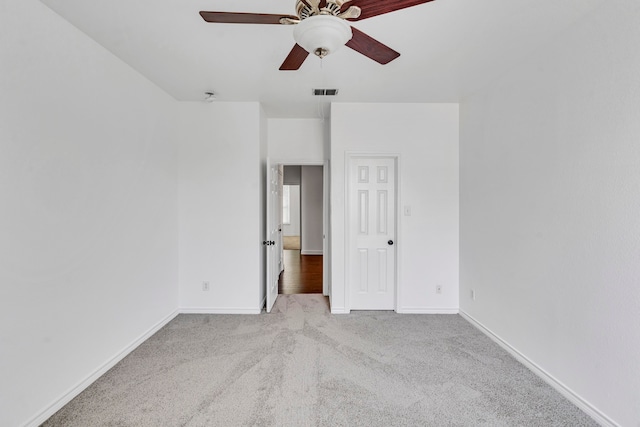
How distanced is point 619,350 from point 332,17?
243 centimetres

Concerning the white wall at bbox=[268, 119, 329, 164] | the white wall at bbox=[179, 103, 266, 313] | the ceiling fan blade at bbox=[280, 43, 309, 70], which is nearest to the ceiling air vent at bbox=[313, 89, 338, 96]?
the white wall at bbox=[179, 103, 266, 313]

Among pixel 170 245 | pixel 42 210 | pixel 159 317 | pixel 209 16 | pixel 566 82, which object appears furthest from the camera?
pixel 170 245

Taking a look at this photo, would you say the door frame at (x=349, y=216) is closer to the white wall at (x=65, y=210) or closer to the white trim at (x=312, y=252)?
the white wall at (x=65, y=210)

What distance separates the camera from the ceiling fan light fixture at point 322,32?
1.29 m

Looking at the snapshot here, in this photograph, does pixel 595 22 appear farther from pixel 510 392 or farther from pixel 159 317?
pixel 159 317

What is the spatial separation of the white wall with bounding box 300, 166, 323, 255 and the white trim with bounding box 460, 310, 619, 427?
4973 millimetres

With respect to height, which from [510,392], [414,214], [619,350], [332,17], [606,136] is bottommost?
[510,392]

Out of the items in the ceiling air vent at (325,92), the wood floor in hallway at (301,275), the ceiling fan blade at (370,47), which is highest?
the ceiling air vent at (325,92)

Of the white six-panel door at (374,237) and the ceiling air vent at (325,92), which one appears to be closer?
the ceiling air vent at (325,92)

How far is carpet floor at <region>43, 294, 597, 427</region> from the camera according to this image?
5.96 ft

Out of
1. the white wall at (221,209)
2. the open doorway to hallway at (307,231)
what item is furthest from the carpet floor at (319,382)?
the open doorway to hallway at (307,231)

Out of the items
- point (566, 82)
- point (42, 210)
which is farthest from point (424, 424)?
point (42, 210)

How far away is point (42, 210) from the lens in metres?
1.80

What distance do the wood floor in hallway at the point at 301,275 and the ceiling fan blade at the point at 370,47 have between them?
342cm
